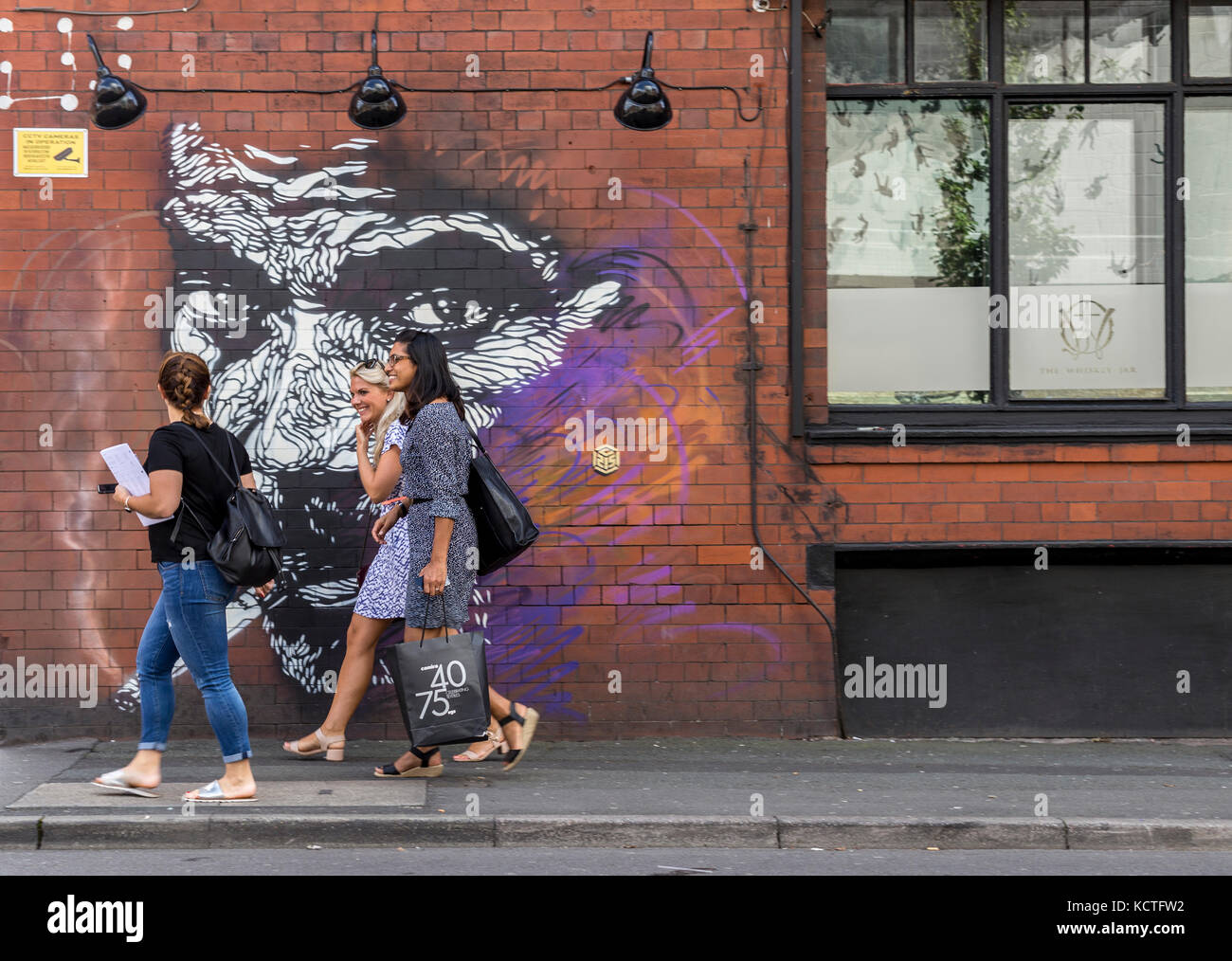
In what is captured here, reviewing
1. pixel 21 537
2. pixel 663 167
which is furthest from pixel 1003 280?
pixel 21 537

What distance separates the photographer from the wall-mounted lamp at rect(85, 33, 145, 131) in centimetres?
829

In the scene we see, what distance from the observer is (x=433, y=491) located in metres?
7.13

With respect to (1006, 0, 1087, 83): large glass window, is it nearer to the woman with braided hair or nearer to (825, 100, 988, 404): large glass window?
(825, 100, 988, 404): large glass window

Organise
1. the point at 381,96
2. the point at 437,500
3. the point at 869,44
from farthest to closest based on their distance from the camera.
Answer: the point at 869,44 < the point at 381,96 < the point at 437,500

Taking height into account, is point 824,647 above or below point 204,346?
below

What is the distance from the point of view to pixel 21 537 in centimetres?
844

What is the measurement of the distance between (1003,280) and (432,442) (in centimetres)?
378

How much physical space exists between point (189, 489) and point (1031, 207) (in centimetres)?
527

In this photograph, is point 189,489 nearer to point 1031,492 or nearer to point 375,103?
point 375,103

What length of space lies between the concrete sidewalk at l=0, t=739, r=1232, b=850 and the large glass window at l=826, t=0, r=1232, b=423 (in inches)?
90.1

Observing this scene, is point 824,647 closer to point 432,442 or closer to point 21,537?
point 432,442

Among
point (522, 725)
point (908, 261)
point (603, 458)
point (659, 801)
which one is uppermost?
point (908, 261)

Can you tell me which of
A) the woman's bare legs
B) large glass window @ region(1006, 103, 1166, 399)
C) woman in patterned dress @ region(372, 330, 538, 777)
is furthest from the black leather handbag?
large glass window @ region(1006, 103, 1166, 399)

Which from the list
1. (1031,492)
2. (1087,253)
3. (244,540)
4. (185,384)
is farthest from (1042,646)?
(185,384)
